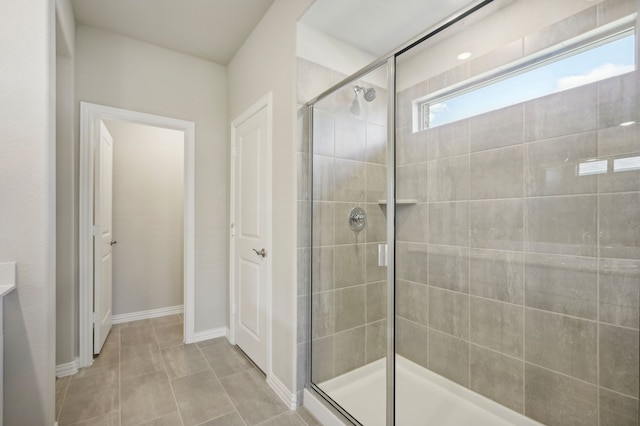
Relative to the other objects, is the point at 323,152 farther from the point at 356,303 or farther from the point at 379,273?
the point at 356,303

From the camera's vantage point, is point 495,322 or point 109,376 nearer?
point 495,322

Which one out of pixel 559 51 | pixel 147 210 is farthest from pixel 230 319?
pixel 559 51

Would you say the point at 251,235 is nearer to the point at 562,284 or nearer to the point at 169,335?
the point at 169,335

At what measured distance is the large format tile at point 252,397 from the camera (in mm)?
1790

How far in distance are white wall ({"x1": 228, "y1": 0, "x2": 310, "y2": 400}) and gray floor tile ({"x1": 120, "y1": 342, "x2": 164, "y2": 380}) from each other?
1.07 meters

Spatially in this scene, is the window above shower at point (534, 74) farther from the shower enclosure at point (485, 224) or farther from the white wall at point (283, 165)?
the white wall at point (283, 165)

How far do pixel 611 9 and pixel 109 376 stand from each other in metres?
3.74

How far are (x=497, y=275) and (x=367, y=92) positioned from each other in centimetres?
140

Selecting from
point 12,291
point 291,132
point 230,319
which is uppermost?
point 291,132

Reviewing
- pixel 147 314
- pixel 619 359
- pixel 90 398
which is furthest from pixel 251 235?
pixel 619 359

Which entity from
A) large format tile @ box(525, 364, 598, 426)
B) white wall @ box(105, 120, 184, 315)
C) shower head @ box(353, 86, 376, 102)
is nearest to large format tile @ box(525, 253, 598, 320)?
large format tile @ box(525, 364, 598, 426)

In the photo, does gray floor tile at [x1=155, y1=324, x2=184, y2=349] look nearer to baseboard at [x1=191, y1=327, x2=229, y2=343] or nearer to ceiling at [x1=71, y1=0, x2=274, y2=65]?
baseboard at [x1=191, y1=327, x2=229, y2=343]

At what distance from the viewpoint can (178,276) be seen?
360 cm

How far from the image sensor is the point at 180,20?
2.34 metres
